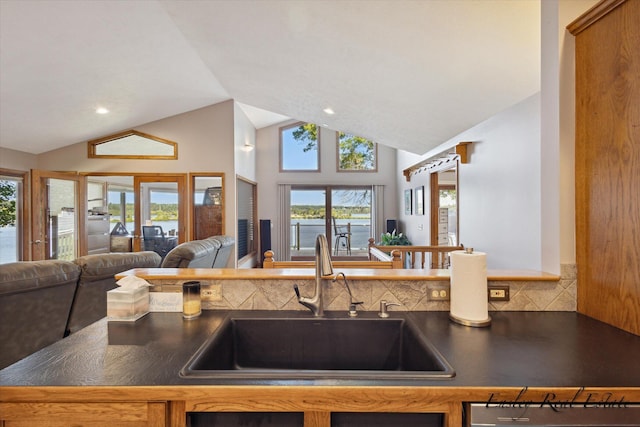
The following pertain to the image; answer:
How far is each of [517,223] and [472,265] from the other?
180 centimetres

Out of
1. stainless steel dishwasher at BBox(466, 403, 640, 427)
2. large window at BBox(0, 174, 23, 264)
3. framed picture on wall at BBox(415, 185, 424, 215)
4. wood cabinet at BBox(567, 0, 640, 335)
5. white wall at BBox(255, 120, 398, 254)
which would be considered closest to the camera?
stainless steel dishwasher at BBox(466, 403, 640, 427)

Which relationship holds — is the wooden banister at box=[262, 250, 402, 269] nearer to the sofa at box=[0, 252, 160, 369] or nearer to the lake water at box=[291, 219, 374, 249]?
the sofa at box=[0, 252, 160, 369]

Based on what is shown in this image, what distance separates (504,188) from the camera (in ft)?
9.34

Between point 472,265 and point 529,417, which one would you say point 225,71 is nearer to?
point 472,265

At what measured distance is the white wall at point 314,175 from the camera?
24.7 ft

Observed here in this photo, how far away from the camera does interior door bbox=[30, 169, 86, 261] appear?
4680 mm

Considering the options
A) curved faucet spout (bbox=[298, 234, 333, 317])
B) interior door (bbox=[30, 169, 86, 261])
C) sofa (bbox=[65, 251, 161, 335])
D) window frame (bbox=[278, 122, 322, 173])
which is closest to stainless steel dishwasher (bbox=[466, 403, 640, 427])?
curved faucet spout (bbox=[298, 234, 333, 317])

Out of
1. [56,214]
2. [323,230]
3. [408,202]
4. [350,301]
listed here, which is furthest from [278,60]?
[323,230]

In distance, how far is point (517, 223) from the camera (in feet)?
8.72

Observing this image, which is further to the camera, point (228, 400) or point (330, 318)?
point (330, 318)

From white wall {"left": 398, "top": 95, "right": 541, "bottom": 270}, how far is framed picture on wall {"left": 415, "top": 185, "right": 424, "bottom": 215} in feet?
5.02

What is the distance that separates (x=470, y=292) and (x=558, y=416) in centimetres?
49

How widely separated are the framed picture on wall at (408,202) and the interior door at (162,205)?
14.1ft

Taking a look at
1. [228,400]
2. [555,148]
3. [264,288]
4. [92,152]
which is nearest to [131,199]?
[92,152]
